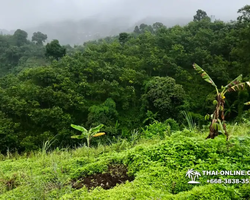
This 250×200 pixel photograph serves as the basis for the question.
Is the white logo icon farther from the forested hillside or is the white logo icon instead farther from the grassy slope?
the forested hillside

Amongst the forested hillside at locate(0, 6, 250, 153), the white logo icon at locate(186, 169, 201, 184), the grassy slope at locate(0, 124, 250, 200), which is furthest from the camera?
the forested hillside at locate(0, 6, 250, 153)

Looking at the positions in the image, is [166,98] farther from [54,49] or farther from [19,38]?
[19,38]

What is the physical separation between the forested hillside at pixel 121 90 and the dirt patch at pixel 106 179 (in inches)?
296

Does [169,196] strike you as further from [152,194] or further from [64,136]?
[64,136]

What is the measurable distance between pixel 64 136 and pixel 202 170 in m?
11.8

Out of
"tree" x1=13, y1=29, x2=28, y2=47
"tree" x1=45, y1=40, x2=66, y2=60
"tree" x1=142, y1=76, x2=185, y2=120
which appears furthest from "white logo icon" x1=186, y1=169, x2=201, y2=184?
"tree" x1=13, y1=29, x2=28, y2=47

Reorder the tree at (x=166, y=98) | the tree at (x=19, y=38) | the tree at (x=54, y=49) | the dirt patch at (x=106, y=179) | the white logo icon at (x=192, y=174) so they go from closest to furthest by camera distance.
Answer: the white logo icon at (x=192, y=174)
the dirt patch at (x=106, y=179)
the tree at (x=166, y=98)
the tree at (x=54, y=49)
the tree at (x=19, y=38)

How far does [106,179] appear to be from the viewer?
3264mm

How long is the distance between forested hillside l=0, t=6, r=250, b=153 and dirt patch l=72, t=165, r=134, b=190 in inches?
296

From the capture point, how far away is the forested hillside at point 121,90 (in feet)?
44.3

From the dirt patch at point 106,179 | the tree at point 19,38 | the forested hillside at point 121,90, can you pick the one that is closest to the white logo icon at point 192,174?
the dirt patch at point 106,179


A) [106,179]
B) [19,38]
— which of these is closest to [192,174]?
[106,179]

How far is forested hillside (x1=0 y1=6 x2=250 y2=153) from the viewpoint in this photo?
44.3ft

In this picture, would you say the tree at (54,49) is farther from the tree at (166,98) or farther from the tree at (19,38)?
the tree at (19,38)
